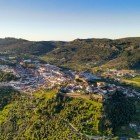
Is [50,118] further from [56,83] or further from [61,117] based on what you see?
[56,83]

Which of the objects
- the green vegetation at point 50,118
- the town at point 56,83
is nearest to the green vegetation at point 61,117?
the green vegetation at point 50,118

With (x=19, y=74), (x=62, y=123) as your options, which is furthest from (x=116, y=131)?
(x=19, y=74)

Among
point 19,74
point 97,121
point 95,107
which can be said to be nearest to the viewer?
point 97,121

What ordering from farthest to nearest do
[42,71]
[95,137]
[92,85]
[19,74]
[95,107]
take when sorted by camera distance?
1. [42,71]
2. [19,74]
3. [92,85]
4. [95,107]
5. [95,137]

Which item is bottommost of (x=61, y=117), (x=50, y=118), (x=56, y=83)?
(x=50, y=118)

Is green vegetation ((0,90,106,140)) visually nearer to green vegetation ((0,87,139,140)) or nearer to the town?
green vegetation ((0,87,139,140))

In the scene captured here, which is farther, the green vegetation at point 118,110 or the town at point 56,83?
the town at point 56,83

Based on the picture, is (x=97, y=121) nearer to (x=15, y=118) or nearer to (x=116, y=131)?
(x=116, y=131)

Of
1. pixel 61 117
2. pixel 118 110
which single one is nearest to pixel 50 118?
pixel 61 117

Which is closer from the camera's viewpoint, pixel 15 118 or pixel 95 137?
pixel 95 137

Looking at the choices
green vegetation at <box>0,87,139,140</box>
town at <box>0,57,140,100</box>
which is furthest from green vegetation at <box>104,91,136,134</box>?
town at <box>0,57,140,100</box>

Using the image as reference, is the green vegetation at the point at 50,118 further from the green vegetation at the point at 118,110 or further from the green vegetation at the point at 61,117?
the green vegetation at the point at 118,110
